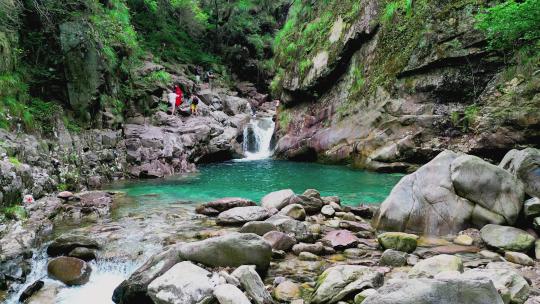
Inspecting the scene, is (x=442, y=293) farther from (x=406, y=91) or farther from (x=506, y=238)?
(x=406, y=91)

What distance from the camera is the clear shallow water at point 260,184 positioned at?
11.1 metres

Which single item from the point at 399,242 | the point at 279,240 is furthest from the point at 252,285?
the point at 399,242

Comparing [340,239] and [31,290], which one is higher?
[340,239]

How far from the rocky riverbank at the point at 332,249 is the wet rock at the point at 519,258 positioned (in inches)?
0.6

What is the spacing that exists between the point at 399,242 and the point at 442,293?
2721 mm

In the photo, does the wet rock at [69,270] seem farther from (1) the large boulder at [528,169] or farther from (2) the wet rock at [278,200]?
(1) the large boulder at [528,169]

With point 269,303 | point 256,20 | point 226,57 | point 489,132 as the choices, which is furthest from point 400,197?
point 256,20

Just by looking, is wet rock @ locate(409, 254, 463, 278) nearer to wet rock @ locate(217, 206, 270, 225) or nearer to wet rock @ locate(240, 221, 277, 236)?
wet rock @ locate(240, 221, 277, 236)

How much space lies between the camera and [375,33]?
61.1 ft

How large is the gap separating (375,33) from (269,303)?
16726mm

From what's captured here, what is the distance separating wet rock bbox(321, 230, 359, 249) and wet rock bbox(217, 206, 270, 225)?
1434mm

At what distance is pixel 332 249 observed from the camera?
6066 mm

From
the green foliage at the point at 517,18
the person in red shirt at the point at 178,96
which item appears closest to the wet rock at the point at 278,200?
the green foliage at the point at 517,18

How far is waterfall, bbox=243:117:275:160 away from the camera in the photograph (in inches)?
926
